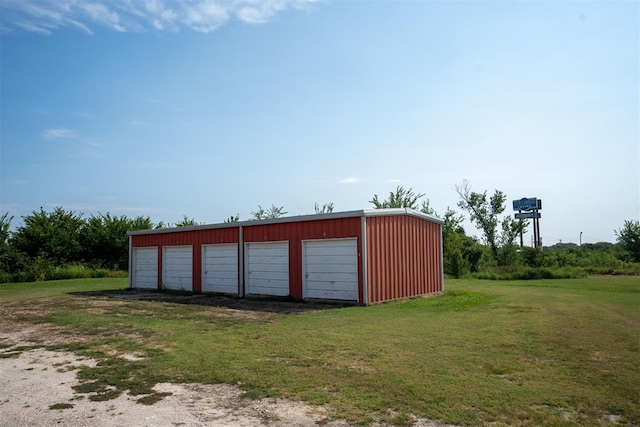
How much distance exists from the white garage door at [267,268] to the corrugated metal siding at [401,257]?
3.08 meters

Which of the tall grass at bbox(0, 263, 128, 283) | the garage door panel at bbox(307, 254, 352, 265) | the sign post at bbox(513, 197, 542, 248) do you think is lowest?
the tall grass at bbox(0, 263, 128, 283)

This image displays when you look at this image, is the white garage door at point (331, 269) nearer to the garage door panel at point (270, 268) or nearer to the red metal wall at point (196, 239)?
the garage door panel at point (270, 268)

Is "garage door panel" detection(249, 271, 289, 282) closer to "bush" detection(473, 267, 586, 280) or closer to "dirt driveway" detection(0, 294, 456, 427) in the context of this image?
"dirt driveway" detection(0, 294, 456, 427)

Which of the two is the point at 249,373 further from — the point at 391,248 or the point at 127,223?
the point at 127,223

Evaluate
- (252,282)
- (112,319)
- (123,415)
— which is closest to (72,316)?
(112,319)

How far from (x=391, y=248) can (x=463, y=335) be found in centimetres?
648

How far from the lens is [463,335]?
838cm

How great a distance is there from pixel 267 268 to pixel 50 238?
74.5ft

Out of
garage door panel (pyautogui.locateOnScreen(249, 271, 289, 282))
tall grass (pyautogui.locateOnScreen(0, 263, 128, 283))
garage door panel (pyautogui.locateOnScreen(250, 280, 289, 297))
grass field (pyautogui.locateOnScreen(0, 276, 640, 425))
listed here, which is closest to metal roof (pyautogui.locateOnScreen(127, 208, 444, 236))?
garage door panel (pyautogui.locateOnScreen(249, 271, 289, 282))

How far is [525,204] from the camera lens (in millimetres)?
40812

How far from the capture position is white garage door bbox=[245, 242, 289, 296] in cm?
1585

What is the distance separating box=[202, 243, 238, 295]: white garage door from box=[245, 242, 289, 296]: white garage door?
2.10 ft

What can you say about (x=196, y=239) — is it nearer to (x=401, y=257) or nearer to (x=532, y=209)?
(x=401, y=257)

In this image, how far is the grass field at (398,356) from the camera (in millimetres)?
4914
